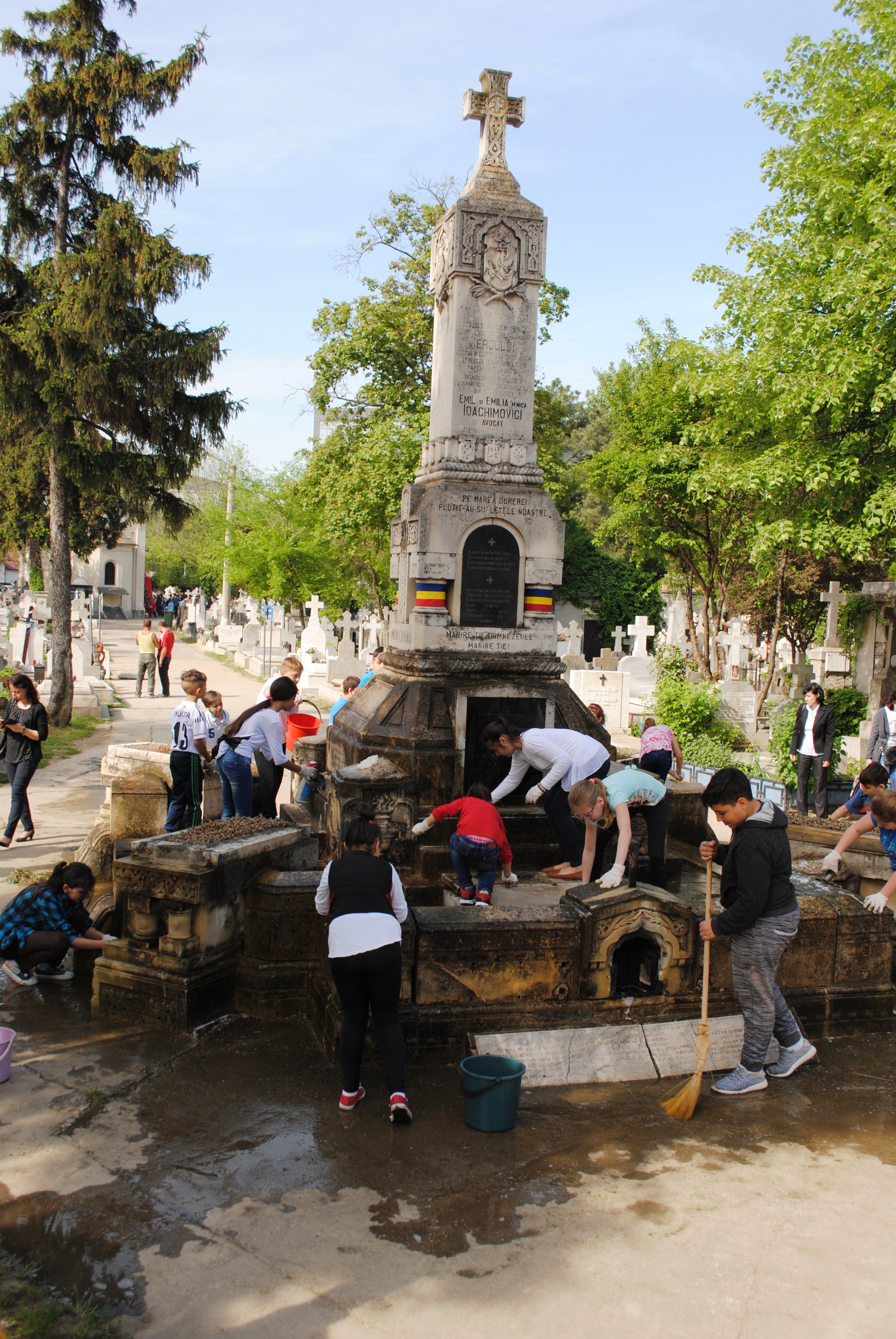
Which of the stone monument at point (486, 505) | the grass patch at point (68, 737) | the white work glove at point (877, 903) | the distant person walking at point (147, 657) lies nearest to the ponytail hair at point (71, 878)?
the stone monument at point (486, 505)

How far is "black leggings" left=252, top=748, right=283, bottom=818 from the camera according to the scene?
8281 millimetres

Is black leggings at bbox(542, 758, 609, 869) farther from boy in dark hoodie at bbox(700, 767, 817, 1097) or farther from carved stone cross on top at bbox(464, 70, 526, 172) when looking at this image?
carved stone cross on top at bbox(464, 70, 526, 172)

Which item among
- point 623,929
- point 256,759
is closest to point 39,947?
point 256,759

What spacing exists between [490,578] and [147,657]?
16.2m

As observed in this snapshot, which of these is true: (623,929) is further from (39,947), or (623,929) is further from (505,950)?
(39,947)

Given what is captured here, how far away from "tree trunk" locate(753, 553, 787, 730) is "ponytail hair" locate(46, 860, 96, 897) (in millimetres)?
15798

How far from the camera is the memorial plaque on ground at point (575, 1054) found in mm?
5441

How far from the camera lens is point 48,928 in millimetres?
6473

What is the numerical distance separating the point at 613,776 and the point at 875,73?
12.9 metres

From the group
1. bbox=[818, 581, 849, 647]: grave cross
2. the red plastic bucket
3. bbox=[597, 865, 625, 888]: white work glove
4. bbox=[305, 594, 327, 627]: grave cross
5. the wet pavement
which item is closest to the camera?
the wet pavement

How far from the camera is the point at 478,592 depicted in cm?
906

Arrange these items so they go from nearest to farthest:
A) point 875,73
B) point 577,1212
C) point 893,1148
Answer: point 577,1212 → point 893,1148 → point 875,73

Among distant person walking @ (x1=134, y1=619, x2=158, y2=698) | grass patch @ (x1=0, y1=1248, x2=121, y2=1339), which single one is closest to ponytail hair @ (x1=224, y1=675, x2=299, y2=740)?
grass patch @ (x1=0, y1=1248, x2=121, y2=1339)

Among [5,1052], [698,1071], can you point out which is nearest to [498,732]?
[698,1071]
